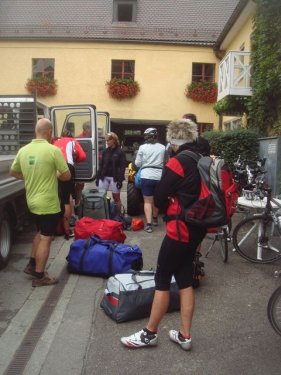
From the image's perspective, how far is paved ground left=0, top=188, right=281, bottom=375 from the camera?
3.47 m

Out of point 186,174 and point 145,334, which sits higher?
point 186,174

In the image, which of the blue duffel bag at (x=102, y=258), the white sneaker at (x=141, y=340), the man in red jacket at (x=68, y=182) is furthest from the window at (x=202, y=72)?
the white sneaker at (x=141, y=340)

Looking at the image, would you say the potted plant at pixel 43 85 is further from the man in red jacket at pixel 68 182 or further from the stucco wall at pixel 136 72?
the man in red jacket at pixel 68 182

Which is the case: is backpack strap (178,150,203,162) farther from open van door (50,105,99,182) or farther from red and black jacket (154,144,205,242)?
open van door (50,105,99,182)

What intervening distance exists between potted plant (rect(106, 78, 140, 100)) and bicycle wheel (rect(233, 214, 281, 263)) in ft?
55.3

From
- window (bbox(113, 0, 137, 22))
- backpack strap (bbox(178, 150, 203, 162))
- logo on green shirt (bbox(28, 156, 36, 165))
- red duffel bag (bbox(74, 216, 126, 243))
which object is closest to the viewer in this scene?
backpack strap (bbox(178, 150, 203, 162))

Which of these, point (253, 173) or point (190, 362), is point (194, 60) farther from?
point (190, 362)

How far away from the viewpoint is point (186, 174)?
11.5ft

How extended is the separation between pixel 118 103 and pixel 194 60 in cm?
411

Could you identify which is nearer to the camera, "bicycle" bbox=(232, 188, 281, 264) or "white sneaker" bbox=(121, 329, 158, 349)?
"white sneaker" bbox=(121, 329, 158, 349)

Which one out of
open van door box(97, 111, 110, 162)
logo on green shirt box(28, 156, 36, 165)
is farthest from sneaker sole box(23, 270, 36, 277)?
open van door box(97, 111, 110, 162)

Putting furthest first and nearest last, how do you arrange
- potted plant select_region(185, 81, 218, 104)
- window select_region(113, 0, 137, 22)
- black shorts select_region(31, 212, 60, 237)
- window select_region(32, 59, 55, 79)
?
window select_region(113, 0, 137, 22)
window select_region(32, 59, 55, 79)
potted plant select_region(185, 81, 218, 104)
black shorts select_region(31, 212, 60, 237)

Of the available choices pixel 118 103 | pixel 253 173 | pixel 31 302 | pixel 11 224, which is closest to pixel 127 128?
pixel 118 103

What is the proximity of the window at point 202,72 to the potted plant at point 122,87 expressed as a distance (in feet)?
9.18
